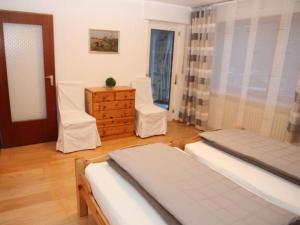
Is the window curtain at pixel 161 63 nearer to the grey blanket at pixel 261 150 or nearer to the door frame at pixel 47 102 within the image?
the door frame at pixel 47 102

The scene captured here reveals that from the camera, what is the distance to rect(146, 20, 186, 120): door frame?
14.5ft

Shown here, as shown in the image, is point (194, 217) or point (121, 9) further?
point (121, 9)

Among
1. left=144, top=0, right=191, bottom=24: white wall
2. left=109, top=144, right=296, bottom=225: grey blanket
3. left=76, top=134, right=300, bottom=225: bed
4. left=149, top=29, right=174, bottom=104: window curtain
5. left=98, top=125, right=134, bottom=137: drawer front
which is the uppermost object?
left=144, top=0, right=191, bottom=24: white wall

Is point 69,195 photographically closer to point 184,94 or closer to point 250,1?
point 184,94

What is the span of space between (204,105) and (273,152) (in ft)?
7.36

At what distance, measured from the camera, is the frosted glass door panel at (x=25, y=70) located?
3164mm

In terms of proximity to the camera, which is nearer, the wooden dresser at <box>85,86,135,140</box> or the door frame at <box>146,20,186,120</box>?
the wooden dresser at <box>85,86,135,140</box>

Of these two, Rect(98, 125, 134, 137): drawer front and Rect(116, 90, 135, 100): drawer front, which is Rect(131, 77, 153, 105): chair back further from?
Rect(98, 125, 134, 137): drawer front

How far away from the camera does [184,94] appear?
4809 mm

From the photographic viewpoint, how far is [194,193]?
1.46 meters

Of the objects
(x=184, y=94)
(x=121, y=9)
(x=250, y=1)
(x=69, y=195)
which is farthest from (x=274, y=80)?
(x=69, y=195)

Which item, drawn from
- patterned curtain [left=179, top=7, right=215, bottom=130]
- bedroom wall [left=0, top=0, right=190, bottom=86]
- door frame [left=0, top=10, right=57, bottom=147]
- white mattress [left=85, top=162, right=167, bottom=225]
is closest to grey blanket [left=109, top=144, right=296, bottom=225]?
white mattress [left=85, top=162, right=167, bottom=225]

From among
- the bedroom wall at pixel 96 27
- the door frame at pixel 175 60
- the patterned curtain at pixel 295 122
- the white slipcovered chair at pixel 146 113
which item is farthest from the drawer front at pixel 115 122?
the patterned curtain at pixel 295 122

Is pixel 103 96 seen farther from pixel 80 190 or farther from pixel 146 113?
pixel 80 190
